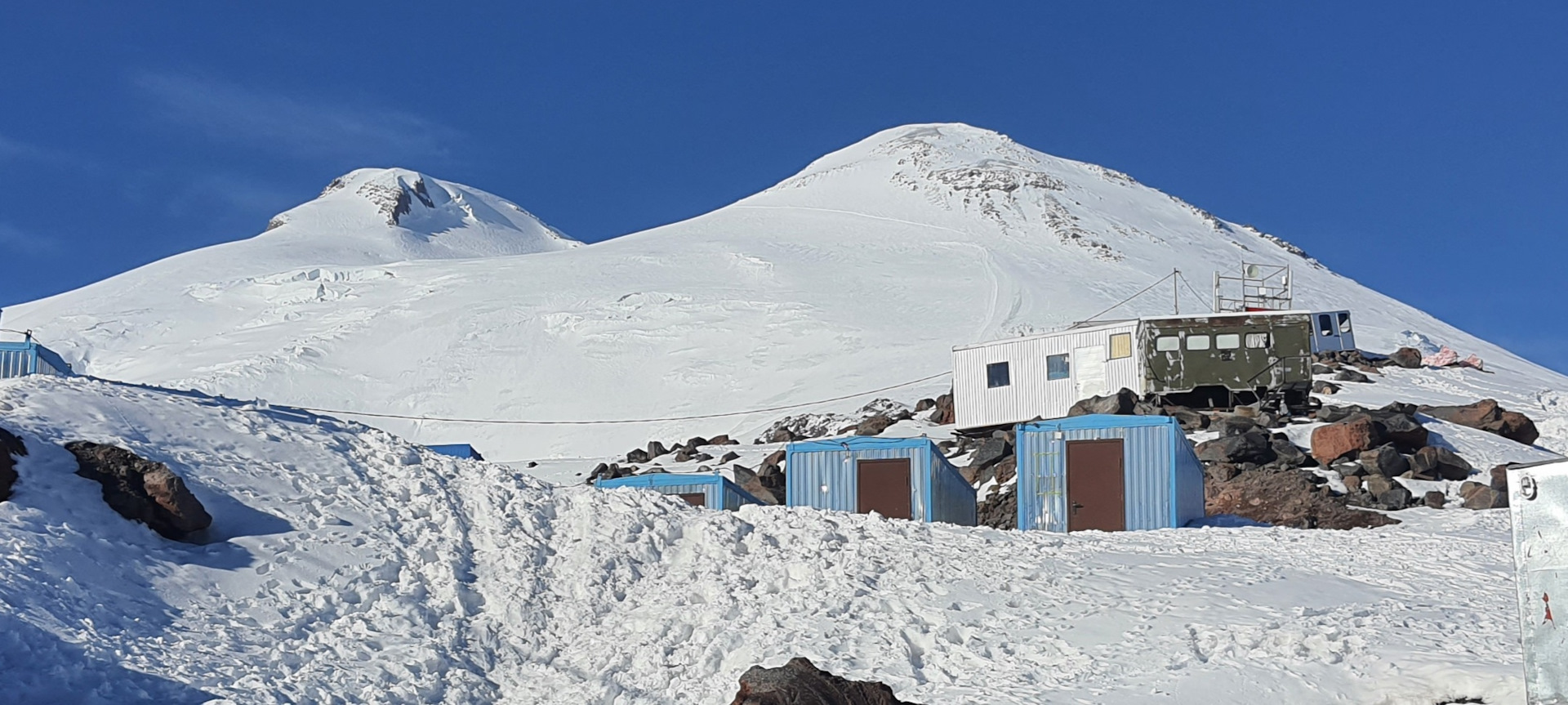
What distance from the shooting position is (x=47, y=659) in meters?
8.60

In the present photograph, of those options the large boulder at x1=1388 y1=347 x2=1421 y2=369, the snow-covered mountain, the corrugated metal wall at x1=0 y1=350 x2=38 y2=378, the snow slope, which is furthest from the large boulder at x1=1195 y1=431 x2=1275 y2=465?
the corrugated metal wall at x1=0 y1=350 x2=38 y2=378

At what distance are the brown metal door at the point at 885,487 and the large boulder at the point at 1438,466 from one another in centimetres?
1167

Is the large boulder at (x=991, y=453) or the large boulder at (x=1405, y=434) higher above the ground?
the large boulder at (x=1405, y=434)

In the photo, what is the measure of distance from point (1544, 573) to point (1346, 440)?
2199 cm

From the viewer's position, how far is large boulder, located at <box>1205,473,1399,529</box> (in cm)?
2284

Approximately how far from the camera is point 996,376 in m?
36.1

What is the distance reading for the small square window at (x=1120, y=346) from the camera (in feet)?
112

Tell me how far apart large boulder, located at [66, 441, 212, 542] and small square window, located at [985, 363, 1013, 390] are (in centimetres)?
2636

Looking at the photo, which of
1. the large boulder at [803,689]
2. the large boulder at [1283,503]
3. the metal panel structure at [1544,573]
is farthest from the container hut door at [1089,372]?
the metal panel structure at [1544,573]

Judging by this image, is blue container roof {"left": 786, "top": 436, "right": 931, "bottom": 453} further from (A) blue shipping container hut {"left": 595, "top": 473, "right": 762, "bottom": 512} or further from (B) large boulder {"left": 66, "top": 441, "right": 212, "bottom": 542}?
(B) large boulder {"left": 66, "top": 441, "right": 212, "bottom": 542}

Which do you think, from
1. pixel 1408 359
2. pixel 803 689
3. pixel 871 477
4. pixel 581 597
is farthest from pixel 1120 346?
pixel 803 689

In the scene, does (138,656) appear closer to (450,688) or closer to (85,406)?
(450,688)

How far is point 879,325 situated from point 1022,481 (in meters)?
43.2

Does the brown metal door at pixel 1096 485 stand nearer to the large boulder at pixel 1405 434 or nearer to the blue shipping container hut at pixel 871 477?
the blue shipping container hut at pixel 871 477
